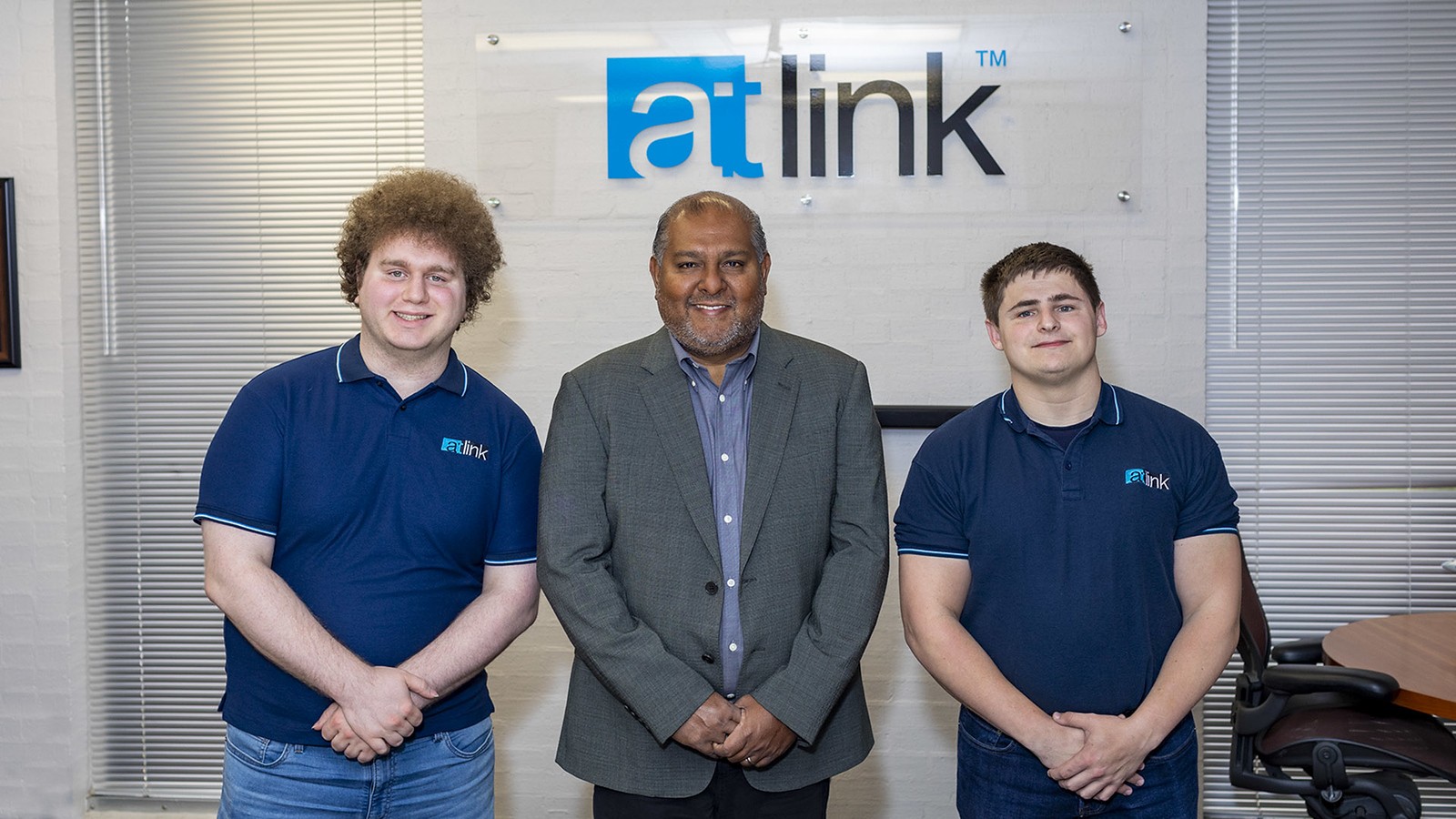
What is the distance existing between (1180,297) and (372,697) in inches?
111

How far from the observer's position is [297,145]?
402 cm

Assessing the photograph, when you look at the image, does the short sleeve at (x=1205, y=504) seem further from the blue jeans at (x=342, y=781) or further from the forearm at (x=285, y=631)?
the forearm at (x=285, y=631)

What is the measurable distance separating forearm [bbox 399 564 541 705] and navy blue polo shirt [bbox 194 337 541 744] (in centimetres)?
4

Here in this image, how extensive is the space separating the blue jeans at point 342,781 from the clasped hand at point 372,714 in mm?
48

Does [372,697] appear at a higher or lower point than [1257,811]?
higher

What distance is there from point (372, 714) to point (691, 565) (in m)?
0.63

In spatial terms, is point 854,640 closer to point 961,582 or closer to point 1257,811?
point 961,582

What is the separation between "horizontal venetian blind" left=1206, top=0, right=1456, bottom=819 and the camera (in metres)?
3.77

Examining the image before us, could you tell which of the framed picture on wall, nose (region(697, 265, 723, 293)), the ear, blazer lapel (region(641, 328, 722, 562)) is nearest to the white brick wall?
the framed picture on wall

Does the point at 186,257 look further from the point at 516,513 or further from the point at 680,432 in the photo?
the point at 680,432

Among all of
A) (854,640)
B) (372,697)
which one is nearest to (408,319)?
(372,697)

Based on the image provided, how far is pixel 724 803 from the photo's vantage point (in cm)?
213

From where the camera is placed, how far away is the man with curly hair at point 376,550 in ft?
6.36

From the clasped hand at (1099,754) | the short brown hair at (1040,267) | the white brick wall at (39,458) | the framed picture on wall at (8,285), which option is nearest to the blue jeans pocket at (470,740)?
the clasped hand at (1099,754)
